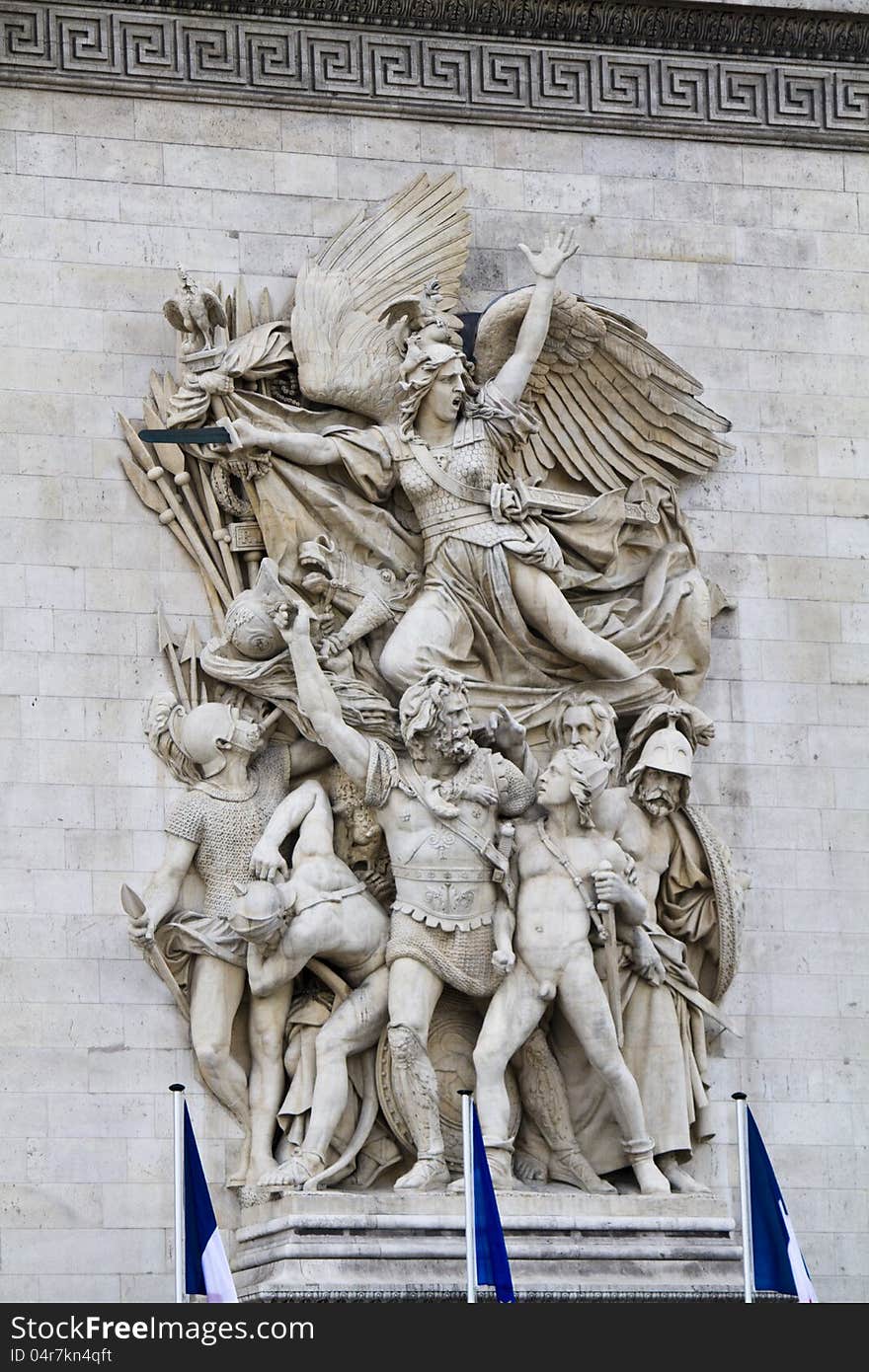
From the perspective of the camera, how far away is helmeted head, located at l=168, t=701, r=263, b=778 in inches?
645

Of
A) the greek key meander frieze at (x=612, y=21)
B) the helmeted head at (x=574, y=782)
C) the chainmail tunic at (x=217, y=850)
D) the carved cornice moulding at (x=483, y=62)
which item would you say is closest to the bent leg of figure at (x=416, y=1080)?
the chainmail tunic at (x=217, y=850)

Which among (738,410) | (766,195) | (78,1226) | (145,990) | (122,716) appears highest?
(766,195)

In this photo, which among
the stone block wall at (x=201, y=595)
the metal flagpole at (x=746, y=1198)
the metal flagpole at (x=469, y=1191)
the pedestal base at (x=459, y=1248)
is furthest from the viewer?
the stone block wall at (x=201, y=595)

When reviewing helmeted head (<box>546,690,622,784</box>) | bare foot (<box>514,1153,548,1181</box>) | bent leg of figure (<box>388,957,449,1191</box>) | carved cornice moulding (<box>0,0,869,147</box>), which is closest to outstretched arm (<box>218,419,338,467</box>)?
helmeted head (<box>546,690,622,784</box>)

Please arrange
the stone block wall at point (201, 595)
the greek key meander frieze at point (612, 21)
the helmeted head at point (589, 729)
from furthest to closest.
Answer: the greek key meander frieze at point (612, 21), the helmeted head at point (589, 729), the stone block wall at point (201, 595)

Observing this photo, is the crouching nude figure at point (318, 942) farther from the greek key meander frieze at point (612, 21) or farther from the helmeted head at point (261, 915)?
the greek key meander frieze at point (612, 21)

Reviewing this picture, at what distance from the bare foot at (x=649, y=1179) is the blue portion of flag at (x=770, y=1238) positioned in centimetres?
85

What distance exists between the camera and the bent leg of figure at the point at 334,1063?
1590 cm

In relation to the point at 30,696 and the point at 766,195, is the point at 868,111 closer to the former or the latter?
the point at 766,195

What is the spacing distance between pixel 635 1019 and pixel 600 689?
5.61 feet

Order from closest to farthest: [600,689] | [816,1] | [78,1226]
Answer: [78,1226] → [600,689] → [816,1]

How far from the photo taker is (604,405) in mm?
17516

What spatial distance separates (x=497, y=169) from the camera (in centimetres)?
1778

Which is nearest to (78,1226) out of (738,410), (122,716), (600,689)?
(122,716)
